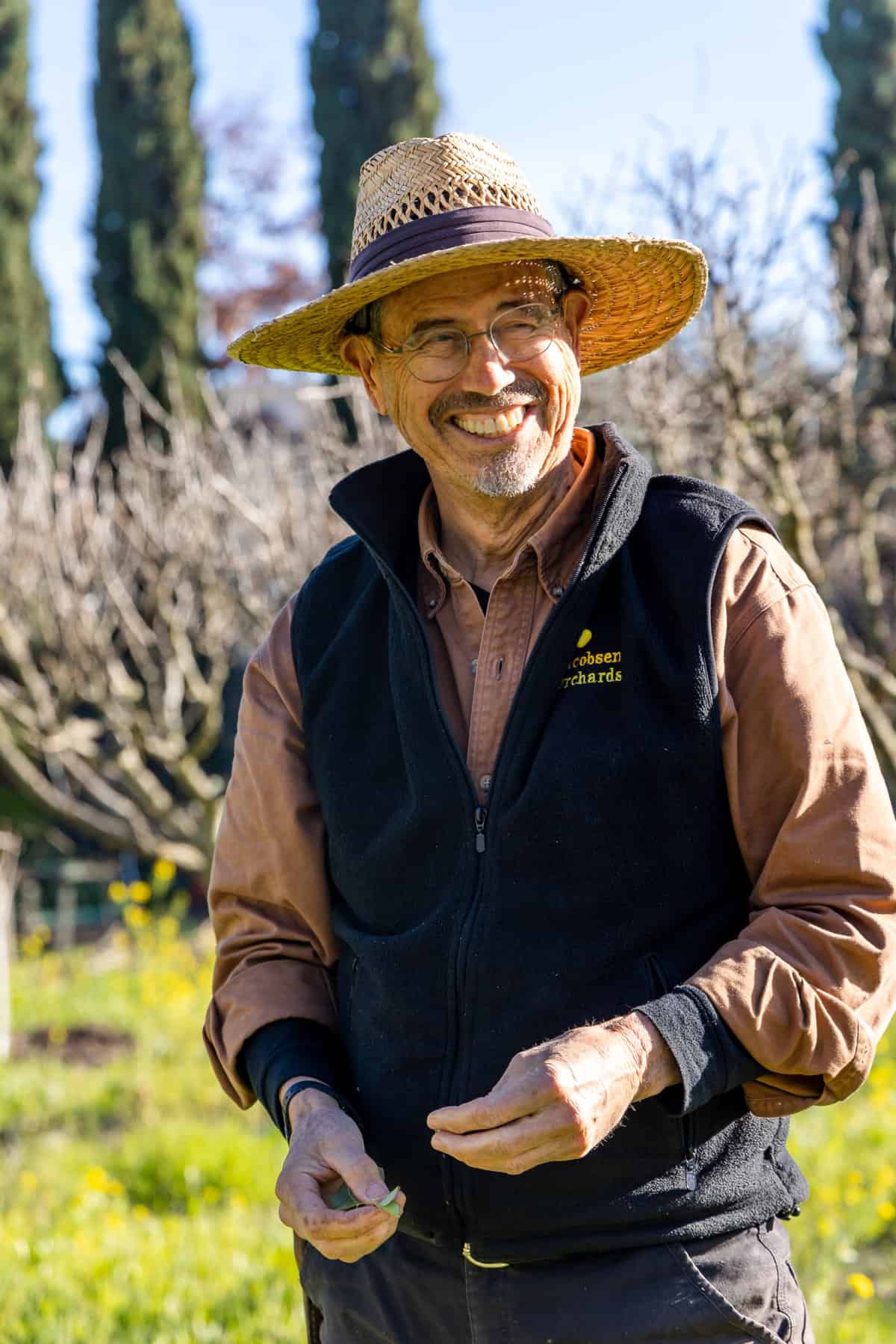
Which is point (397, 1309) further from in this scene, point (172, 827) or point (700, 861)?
point (172, 827)

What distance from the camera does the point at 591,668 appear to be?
6.14 ft

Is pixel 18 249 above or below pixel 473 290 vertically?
above

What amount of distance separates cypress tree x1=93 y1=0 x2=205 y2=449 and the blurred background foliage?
3 centimetres

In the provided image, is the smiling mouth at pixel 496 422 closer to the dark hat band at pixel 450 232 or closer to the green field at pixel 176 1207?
the dark hat band at pixel 450 232

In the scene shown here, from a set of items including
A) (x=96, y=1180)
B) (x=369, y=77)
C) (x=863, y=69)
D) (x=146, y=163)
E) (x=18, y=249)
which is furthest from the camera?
(x=146, y=163)

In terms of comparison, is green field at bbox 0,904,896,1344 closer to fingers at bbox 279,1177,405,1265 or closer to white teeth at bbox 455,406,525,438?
fingers at bbox 279,1177,405,1265

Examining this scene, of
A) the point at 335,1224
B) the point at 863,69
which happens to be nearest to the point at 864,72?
the point at 863,69

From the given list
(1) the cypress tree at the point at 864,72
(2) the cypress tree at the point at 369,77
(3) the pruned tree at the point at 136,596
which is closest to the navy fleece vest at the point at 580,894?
(3) the pruned tree at the point at 136,596

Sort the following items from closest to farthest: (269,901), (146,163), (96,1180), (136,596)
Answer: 1. (269,901)
2. (96,1180)
3. (136,596)
4. (146,163)

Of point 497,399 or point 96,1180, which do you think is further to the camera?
point 96,1180

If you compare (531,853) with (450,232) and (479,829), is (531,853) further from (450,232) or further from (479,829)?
(450,232)

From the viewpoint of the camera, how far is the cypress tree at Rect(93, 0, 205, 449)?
46.9 feet

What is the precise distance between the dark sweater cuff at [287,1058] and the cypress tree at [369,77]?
1283 cm

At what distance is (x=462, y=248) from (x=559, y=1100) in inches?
44.4
